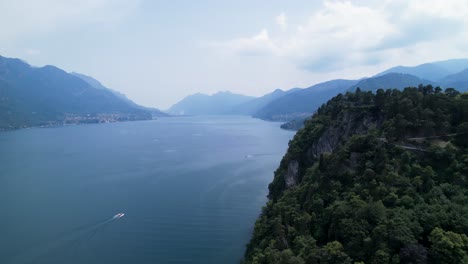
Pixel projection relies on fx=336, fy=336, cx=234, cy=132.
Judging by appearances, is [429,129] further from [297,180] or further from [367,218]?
[297,180]

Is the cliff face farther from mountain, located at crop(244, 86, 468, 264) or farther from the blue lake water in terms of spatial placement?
the blue lake water

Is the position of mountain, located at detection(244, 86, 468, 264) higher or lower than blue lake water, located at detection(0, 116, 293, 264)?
higher

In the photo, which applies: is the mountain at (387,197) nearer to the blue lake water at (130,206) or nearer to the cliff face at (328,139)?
the cliff face at (328,139)

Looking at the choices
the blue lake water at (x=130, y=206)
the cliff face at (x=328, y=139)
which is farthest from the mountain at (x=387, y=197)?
the blue lake water at (x=130, y=206)

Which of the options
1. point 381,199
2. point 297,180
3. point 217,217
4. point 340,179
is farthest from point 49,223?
point 381,199

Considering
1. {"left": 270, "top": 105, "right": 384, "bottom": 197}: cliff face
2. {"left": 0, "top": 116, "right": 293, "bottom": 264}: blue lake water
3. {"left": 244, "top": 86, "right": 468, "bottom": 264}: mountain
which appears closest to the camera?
{"left": 244, "top": 86, "right": 468, "bottom": 264}: mountain

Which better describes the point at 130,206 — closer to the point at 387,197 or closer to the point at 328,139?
the point at 328,139

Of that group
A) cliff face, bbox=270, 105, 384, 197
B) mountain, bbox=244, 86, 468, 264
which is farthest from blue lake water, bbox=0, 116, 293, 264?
mountain, bbox=244, 86, 468, 264
